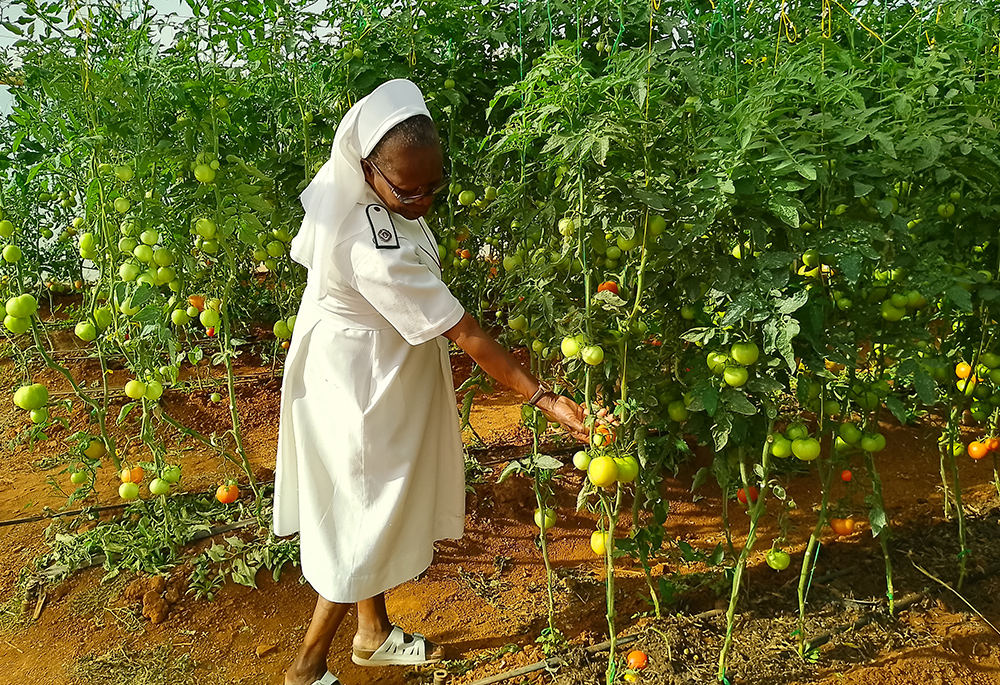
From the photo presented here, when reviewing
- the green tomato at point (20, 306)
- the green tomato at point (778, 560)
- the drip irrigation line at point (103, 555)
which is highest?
the green tomato at point (20, 306)

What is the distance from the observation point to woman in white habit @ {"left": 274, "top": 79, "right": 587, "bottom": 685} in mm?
1576

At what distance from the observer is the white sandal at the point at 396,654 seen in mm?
2014

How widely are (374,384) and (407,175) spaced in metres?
0.48

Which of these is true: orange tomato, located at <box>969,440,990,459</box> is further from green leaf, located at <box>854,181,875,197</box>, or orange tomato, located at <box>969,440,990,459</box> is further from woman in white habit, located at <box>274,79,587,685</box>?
woman in white habit, located at <box>274,79,587,685</box>

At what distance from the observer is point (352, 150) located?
160 cm

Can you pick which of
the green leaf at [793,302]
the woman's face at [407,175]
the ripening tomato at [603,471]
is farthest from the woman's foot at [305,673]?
the green leaf at [793,302]

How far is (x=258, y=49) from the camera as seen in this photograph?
7.32 feet

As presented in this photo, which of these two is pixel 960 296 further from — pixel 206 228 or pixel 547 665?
pixel 206 228

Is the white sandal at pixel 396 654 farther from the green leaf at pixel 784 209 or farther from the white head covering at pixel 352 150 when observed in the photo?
the green leaf at pixel 784 209

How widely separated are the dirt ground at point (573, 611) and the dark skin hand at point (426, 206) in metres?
0.81

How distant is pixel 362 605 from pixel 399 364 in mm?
735

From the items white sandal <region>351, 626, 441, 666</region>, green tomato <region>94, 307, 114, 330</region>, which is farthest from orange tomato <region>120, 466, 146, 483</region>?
white sandal <region>351, 626, 441, 666</region>

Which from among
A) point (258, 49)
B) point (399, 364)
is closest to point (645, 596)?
point (399, 364)

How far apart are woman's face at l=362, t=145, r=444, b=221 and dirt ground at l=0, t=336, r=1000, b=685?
1.26 meters
